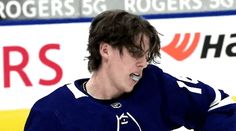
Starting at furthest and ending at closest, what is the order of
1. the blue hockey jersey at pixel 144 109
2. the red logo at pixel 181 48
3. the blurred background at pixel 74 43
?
the red logo at pixel 181 48
the blurred background at pixel 74 43
the blue hockey jersey at pixel 144 109

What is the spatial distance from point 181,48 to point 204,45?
11 cm

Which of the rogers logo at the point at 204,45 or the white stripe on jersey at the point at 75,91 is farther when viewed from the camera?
the rogers logo at the point at 204,45

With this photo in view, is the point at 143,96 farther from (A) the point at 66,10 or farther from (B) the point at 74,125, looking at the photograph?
(A) the point at 66,10

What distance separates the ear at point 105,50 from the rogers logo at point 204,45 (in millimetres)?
1271

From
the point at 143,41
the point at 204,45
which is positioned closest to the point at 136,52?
the point at 143,41

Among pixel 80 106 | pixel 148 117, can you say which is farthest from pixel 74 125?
pixel 148 117

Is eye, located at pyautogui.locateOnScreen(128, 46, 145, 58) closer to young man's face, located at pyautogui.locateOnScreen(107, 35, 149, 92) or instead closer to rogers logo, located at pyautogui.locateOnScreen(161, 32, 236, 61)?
young man's face, located at pyautogui.locateOnScreen(107, 35, 149, 92)

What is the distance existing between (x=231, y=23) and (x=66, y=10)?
75cm

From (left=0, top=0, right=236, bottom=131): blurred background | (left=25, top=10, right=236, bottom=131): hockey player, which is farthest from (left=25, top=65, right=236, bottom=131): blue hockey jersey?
(left=0, top=0, right=236, bottom=131): blurred background

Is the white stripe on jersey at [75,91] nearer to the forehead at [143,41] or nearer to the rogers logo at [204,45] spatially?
the forehead at [143,41]

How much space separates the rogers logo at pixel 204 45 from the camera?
2799mm

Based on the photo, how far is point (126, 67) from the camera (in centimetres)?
151

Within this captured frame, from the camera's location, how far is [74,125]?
147 cm

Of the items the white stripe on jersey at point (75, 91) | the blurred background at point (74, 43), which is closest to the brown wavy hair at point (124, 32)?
the white stripe on jersey at point (75, 91)
